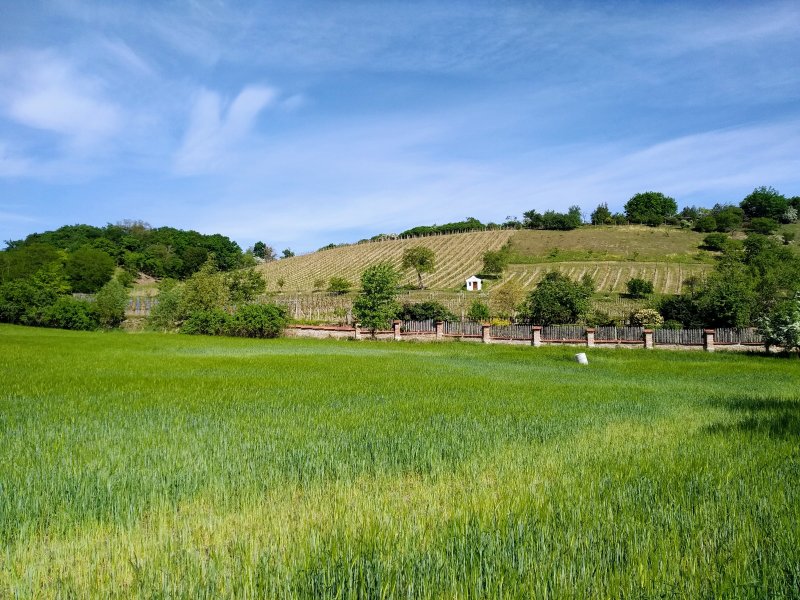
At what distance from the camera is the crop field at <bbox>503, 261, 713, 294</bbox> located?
224 feet

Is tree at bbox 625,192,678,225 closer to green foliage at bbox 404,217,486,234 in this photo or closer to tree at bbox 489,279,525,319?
green foliage at bbox 404,217,486,234

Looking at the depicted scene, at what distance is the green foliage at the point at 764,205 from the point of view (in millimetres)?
122875

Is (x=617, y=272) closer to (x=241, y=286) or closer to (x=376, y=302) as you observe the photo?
(x=376, y=302)

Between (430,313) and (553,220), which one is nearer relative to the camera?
(430,313)

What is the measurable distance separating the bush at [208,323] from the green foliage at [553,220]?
91688mm

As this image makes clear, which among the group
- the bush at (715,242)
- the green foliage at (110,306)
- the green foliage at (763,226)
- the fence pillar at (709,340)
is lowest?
the fence pillar at (709,340)

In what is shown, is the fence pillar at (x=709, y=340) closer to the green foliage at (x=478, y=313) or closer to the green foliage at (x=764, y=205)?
the green foliage at (x=478, y=313)

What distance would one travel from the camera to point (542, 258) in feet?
293

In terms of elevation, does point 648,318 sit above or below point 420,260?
below

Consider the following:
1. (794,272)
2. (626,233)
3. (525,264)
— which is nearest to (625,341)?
(794,272)

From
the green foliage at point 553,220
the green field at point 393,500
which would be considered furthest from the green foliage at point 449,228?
the green field at point 393,500

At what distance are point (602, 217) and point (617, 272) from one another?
A: 56834 millimetres

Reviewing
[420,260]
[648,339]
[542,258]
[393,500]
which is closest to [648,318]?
[648,339]

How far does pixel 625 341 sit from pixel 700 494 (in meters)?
32.3
